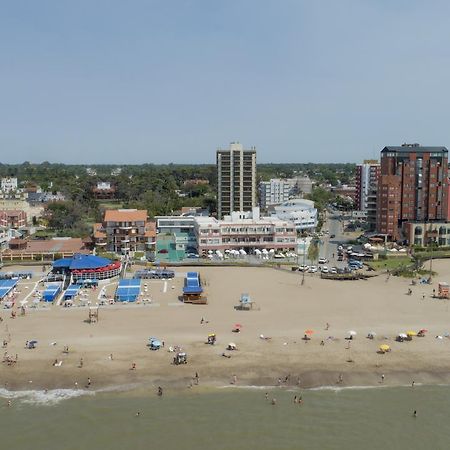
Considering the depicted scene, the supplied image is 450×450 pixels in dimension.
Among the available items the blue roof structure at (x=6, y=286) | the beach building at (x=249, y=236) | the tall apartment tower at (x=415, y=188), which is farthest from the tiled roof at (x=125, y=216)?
the tall apartment tower at (x=415, y=188)

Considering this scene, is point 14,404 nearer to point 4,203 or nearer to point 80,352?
point 80,352

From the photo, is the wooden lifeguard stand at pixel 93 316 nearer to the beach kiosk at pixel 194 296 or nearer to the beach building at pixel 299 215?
the beach kiosk at pixel 194 296

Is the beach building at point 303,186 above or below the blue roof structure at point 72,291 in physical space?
above

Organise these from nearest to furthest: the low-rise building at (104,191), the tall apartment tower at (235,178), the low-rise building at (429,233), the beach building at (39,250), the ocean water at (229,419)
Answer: the ocean water at (229,419), the beach building at (39,250), the low-rise building at (429,233), the tall apartment tower at (235,178), the low-rise building at (104,191)

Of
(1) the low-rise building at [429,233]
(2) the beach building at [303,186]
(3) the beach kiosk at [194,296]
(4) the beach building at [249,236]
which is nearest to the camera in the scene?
(3) the beach kiosk at [194,296]

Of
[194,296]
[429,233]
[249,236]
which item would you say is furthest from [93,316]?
[429,233]

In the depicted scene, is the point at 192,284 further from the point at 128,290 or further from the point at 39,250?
the point at 39,250

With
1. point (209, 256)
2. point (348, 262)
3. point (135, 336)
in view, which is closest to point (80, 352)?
point (135, 336)
